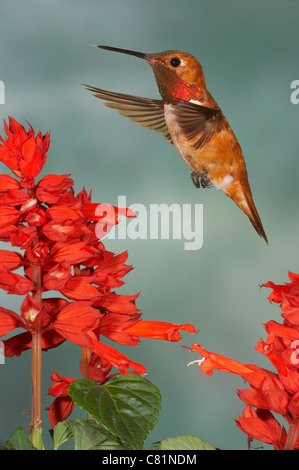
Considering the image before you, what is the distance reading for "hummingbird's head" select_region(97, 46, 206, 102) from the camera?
998 millimetres

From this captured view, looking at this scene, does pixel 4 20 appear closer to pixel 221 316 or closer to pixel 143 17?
pixel 143 17

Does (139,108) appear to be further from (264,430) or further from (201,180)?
(264,430)

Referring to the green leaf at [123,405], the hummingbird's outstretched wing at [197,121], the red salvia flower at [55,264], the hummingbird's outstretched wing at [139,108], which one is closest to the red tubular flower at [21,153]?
the red salvia flower at [55,264]

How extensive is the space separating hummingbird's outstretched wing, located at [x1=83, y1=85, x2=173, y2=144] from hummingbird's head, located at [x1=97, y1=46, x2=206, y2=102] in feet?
0.16

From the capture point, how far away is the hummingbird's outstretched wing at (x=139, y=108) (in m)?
1.06

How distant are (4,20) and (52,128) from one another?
236 mm

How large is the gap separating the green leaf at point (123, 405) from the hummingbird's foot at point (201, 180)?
1.98 feet

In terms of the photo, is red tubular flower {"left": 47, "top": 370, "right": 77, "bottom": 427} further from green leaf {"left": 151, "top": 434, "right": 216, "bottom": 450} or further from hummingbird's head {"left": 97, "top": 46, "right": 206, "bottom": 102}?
hummingbird's head {"left": 97, "top": 46, "right": 206, "bottom": 102}

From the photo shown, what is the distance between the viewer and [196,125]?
0.96m

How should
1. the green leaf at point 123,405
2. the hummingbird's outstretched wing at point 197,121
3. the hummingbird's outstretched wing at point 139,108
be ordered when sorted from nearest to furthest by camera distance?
the green leaf at point 123,405
the hummingbird's outstretched wing at point 197,121
the hummingbird's outstretched wing at point 139,108

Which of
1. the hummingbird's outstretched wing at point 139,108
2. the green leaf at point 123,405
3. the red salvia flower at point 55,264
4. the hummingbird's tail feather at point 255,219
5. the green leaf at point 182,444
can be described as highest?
the hummingbird's outstretched wing at point 139,108

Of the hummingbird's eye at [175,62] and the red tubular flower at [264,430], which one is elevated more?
the hummingbird's eye at [175,62]

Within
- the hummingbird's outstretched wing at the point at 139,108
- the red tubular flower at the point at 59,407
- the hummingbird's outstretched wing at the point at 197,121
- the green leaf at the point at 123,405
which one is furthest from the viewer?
the hummingbird's outstretched wing at the point at 139,108

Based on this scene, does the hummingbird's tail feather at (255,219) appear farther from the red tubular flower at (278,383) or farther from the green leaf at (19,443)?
the green leaf at (19,443)
